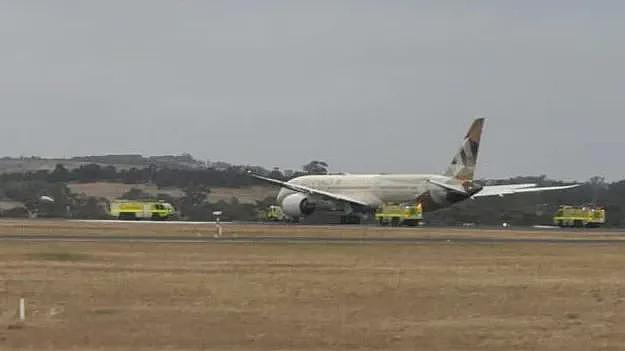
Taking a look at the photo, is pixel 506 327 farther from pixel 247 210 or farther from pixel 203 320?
pixel 247 210

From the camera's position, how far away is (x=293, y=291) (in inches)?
1177

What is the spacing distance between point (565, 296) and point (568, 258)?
1462 centimetres

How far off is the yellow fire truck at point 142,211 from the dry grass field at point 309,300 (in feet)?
173

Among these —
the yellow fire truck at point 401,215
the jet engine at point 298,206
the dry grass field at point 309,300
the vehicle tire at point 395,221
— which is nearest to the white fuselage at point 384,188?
the yellow fire truck at point 401,215

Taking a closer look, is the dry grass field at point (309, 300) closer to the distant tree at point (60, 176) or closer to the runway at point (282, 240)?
the runway at point (282, 240)

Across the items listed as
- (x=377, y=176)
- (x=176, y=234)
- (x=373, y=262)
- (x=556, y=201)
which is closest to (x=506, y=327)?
(x=373, y=262)

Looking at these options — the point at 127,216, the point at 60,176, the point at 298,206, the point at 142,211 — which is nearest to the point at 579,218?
the point at 298,206

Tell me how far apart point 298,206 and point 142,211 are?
14.8m

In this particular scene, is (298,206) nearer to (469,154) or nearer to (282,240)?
(469,154)

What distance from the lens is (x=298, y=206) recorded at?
92625 mm

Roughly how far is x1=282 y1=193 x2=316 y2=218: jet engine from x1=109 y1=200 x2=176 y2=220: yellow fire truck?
1114cm

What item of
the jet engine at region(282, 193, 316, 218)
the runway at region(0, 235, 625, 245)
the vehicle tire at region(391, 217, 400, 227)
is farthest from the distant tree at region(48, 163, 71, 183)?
the runway at region(0, 235, 625, 245)

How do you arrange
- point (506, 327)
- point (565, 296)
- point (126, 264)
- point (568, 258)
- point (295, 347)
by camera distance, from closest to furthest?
point (295, 347), point (506, 327), point (565, 296), point (126, 264), point (568, 258)

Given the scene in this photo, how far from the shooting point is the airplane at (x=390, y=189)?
87.3m
